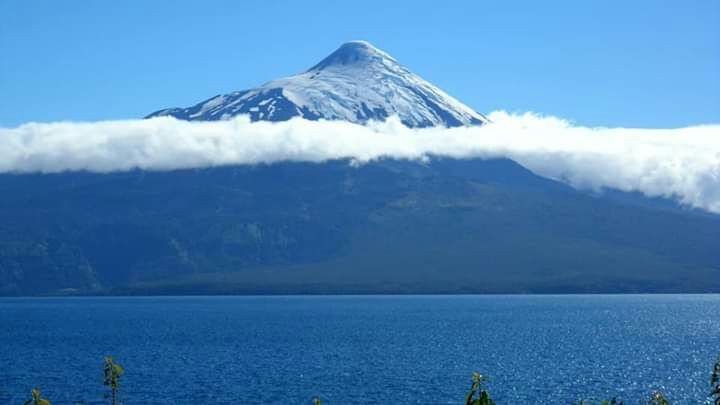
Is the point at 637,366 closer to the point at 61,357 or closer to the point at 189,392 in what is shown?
the point at 189,392

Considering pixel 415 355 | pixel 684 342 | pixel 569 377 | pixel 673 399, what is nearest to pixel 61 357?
pixel 415 355

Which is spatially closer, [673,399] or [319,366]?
[673,399]

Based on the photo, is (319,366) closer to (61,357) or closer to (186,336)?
(61,357)

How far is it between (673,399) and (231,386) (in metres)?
46.4

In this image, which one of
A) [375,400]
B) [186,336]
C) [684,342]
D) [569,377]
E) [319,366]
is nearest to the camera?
[375,400]

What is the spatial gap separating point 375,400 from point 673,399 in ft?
98.6

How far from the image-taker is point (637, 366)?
136250mm

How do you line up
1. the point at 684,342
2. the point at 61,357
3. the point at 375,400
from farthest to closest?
the point at 684,342, the point at 61,357, the point at 375,400

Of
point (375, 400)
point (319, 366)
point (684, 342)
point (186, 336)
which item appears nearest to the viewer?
point (375, 400)

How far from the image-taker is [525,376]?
124m

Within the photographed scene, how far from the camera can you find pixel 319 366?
136125 millimetres

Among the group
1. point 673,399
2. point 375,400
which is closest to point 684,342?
point 673,399

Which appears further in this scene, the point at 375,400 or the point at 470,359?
the point at 470,359

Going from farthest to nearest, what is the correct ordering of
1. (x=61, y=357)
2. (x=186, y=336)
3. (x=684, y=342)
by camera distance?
(x=186, y=336), (x=684, y=342), (x=61, y=357)
